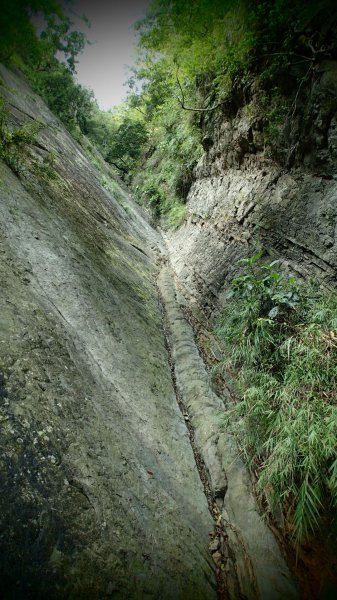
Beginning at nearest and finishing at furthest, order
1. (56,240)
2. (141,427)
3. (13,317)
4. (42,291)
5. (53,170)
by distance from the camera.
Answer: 1. (13,317)
2. (141,427)
3. (42,291)
4. (56,240)
5. (53,170)

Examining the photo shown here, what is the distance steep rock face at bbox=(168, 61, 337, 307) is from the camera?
4.80 metres

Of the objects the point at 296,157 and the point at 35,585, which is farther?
the point at 296,157

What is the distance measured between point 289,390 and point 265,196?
448 cm

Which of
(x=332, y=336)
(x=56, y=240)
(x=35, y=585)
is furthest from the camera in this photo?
(x=56, y=240)

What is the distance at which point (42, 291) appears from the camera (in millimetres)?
3828

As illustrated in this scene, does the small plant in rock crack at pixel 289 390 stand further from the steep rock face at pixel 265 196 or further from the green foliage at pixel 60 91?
the green foliage at pixel 60 91

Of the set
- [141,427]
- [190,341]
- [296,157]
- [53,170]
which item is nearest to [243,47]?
[296,157]

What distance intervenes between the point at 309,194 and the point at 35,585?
5.92 m

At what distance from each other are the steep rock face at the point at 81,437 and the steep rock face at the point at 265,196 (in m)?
2.90

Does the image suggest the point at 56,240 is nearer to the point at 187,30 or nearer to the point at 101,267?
the point at 101,267

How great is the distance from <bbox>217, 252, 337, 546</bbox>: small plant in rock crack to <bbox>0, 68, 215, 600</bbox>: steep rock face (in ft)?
3.11

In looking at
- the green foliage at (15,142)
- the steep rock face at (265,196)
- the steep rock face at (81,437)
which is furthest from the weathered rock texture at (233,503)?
the green foliage at (15,142)

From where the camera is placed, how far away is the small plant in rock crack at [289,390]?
272 centimetres

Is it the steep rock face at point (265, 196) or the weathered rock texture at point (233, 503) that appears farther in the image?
the steep rock face at point (265, 196)
